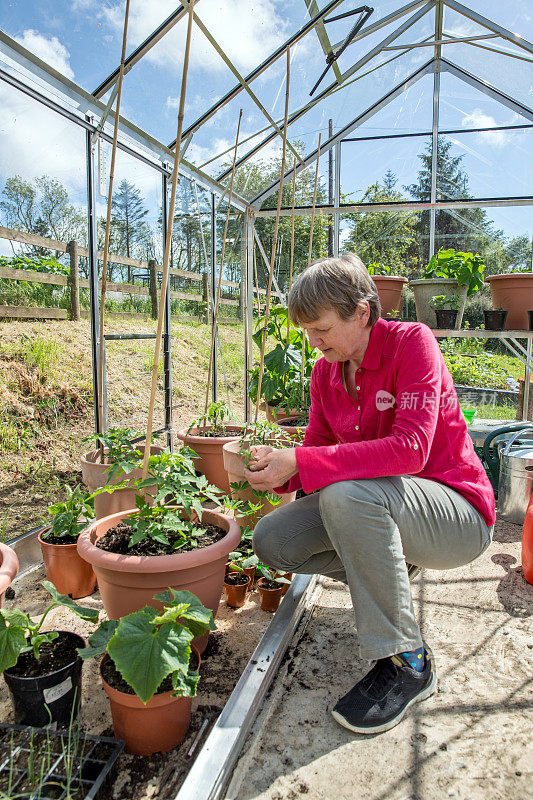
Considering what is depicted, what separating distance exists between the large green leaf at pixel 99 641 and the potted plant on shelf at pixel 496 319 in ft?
10.4

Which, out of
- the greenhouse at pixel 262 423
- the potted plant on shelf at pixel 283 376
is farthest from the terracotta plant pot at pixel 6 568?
the potted plant on shelf at pixel 283 376

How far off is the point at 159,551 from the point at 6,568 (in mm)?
388

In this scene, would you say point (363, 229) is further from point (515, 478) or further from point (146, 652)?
point (146, 652)

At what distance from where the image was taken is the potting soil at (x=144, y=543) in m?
1.51

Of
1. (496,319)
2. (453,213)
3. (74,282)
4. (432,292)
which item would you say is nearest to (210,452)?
(74,282)

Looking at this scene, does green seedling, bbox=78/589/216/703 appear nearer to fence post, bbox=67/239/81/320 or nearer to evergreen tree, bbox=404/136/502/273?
fence post, bbox=67/239/81/320

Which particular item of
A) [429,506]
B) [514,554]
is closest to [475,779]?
[429,506]

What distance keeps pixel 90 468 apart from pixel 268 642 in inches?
47.0

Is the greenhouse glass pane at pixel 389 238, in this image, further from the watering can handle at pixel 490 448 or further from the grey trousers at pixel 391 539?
the grey trousers at pixel 391 539

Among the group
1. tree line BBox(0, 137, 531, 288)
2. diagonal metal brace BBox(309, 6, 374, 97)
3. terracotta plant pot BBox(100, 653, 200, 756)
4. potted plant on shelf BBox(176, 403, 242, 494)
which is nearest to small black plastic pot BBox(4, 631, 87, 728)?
terracotta plant pot BBox(100, 653, 200, 756)

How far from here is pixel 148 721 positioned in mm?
1132

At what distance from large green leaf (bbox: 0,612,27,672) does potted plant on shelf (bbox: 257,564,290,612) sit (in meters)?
0.84

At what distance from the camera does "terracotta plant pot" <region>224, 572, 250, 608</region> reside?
1789 millimetres

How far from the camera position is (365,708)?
1245mm
